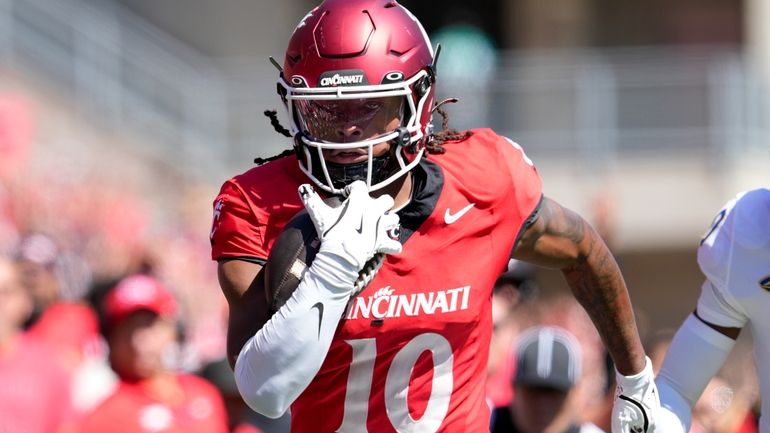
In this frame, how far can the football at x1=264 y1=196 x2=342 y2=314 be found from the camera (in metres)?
3.19

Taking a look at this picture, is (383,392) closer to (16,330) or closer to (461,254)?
(461,254)

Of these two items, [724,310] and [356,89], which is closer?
[356,89]

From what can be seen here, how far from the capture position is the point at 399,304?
11.4 feet

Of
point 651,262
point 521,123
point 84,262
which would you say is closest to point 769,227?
point 84,262

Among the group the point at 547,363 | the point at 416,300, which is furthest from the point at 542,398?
the point at 416,300

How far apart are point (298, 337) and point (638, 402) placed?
1.14 metres

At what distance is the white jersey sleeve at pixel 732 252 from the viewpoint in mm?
3752

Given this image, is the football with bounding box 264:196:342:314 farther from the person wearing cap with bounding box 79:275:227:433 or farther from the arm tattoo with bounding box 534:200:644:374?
the person wearing cap with bounding box 79:275:227:433

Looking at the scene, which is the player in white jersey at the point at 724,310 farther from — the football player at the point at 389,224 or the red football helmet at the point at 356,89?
the red football helmet at the point at 356,89

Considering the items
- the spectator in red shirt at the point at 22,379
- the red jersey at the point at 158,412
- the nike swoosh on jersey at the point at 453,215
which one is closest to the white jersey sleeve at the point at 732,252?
the nike swoosh on jersey at the point at 453,215

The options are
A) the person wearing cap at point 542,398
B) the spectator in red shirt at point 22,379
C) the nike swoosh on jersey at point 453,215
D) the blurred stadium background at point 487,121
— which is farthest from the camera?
the blurred stadium background at point 487,121

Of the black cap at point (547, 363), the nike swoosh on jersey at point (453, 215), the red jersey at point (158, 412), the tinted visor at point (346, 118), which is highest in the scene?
the tinted visor at point (346, 118)

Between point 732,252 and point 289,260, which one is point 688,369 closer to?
point 732,252

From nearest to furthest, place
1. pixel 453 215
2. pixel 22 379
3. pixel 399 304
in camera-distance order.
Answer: pixel 399 304
pixel 453 215
pixel 22 379
